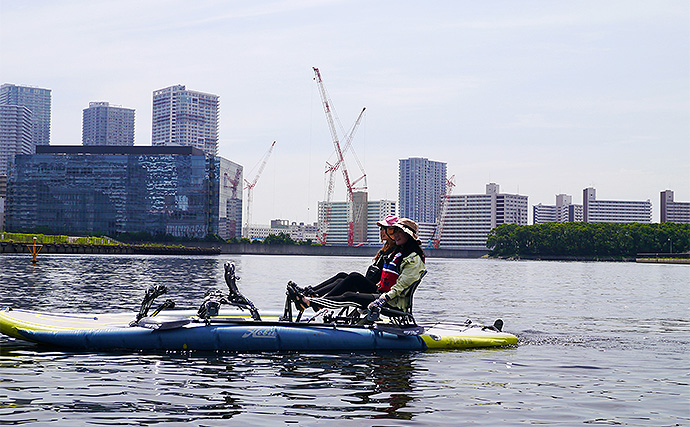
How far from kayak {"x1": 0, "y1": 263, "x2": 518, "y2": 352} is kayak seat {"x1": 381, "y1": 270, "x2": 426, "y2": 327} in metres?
0.02

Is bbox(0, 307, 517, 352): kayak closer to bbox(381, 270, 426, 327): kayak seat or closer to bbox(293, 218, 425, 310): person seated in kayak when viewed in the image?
bbox(381, 270, 426, 327): kayak seat

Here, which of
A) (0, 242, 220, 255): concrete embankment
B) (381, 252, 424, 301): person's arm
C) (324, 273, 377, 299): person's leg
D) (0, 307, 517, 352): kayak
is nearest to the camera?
(0, 307, 517, 352): kayak

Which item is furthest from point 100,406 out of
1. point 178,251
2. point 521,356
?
point 178,251

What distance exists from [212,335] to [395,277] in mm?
4119

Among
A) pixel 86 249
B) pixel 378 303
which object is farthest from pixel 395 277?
pixel 86 249

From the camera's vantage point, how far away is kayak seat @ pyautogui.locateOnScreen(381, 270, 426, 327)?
1579cm

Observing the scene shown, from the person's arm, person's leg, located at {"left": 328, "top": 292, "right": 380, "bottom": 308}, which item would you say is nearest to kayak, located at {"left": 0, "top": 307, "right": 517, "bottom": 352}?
person's leg, located at {"left": 328, "top": 292, "right": 380, "bottom": 308}

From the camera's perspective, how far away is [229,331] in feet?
49.6

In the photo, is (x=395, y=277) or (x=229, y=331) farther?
(x=395, y=277)

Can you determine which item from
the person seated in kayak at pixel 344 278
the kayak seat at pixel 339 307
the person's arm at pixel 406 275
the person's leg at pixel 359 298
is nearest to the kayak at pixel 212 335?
the kayak seat at pixel 339 307

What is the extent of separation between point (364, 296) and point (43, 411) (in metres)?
7.64

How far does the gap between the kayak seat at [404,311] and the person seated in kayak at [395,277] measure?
0.08 meters

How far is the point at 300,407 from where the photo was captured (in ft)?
34.4

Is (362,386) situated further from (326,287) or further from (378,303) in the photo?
(326,287)
